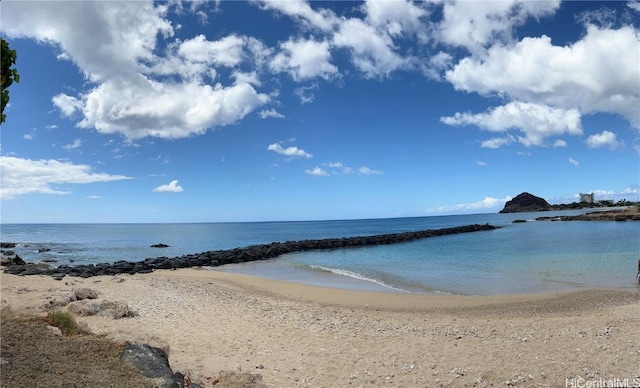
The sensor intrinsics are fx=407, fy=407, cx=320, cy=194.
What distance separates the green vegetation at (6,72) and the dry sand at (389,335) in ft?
14.8

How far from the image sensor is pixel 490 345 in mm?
9031

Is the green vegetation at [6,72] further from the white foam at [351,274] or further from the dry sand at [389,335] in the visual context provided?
the white foam at [351,274]

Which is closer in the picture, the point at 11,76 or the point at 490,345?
the point at 11,76

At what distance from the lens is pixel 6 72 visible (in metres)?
5.09

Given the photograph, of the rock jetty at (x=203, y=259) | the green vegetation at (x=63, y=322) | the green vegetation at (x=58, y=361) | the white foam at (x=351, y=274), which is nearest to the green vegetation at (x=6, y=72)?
the green vegetation at (x=58, y=361)

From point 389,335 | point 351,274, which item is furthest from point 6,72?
point 351,274

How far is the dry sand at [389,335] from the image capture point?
738 cm

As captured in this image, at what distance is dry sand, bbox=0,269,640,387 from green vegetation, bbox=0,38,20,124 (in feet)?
14.8

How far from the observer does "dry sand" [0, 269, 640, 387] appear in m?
7.38

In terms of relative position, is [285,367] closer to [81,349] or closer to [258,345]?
[258,345]

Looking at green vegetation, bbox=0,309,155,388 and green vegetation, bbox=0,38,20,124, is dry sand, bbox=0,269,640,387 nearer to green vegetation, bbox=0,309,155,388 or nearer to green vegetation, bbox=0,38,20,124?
green vegetation, bbox=0,309,155,388

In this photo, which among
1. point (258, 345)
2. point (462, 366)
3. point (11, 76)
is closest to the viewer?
point (11, 76)

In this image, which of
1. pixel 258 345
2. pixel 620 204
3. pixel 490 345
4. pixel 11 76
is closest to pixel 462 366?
pixel 490 345

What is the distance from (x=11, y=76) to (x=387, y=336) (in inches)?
→ 359
